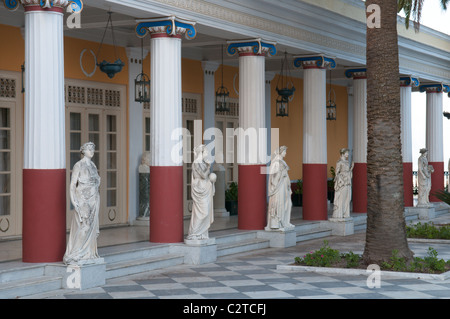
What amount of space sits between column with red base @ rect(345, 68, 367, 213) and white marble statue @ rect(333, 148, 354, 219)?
7.74 ft

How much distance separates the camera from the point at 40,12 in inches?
389

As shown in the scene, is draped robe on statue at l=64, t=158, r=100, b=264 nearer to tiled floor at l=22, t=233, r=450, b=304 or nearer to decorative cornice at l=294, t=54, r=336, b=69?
tiled floor at l=22, t=233, r=450, b=304

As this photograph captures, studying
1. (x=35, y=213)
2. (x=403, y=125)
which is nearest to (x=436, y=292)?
(x=35, y=213)

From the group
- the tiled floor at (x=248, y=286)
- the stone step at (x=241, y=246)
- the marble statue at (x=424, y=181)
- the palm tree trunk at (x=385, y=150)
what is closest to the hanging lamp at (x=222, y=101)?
the stone step at (x=241, y=246)

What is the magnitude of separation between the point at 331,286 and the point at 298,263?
1.76 metres

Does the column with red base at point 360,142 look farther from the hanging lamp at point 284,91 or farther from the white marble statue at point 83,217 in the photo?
the white marble statue at point 83,217

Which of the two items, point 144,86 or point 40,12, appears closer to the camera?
point 40,12

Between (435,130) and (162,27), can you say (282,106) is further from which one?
(162,27)

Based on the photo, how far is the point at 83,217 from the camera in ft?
32.4

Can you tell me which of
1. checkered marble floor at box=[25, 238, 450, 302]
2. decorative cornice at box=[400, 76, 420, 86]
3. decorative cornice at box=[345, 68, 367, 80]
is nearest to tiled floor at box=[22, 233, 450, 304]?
checkered marble floor at box=[25, 238, 450, 302]

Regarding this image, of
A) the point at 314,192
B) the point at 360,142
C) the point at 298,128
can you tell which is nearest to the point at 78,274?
the point at 314,192

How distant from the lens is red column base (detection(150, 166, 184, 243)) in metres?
12.4

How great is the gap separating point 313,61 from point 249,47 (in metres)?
2.68
